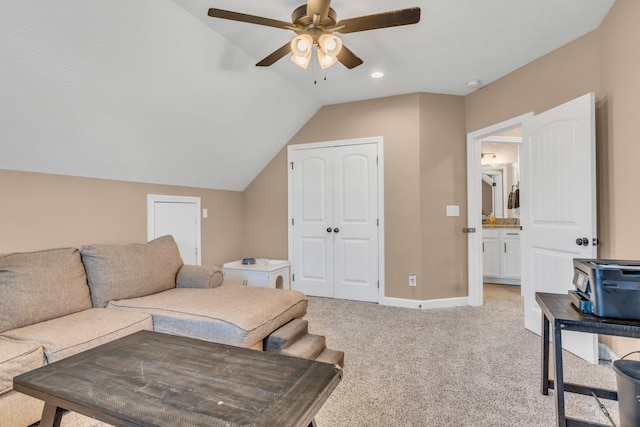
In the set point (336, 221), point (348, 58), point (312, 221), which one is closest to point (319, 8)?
point (348, 58)

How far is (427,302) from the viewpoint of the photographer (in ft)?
12.3

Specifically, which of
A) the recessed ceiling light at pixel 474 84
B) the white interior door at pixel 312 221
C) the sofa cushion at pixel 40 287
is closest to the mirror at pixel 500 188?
the recessed ceiling light at pixel 474 84

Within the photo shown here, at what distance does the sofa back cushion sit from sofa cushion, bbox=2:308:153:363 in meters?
0.20

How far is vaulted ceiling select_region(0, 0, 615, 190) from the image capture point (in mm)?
1921

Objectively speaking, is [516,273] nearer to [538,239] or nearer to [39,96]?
[538,239]

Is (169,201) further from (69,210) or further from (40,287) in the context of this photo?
(40,287)

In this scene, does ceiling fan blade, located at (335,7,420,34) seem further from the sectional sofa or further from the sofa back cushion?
the sofa back cushion

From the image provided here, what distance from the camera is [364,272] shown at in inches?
158

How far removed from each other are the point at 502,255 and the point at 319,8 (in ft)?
15.3

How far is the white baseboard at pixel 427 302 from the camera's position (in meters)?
3.74

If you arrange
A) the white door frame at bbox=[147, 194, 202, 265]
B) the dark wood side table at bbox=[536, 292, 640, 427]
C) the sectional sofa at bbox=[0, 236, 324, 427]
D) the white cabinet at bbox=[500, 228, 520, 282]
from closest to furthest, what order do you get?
the dark wood side table at bbox=[536, 292, 640, 427] → the sectional sofa at bbox=[0, 236, 324, 427] → the white door frame at bbox=[147, 194, 202, 265] → the white cabinet at bbox=[500, 228, 520, 282]

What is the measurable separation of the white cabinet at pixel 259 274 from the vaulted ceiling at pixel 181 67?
1.20 meters

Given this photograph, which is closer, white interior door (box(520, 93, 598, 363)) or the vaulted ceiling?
the vaulted ceiling

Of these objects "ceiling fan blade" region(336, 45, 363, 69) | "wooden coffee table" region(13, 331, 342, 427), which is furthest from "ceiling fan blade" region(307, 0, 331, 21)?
"wooden coffee table" region(13, 331, 342, 427)
